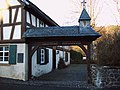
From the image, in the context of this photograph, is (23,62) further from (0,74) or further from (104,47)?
(104,47)

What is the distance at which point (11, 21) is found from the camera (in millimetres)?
17062

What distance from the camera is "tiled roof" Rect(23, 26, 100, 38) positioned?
15.5 metres

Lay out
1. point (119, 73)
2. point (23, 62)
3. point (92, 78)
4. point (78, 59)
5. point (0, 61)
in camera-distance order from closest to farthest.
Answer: point (119, 73) < point (92, 78) < point (23, 62) < point (0, 61) < point (78, 59)

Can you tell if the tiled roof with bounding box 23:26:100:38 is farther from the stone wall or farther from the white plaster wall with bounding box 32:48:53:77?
the stone wall

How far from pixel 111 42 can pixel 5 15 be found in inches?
324

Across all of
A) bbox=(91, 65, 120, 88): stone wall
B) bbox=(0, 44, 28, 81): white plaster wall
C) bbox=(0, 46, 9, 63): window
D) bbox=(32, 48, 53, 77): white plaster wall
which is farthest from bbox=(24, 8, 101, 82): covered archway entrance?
bbox=(91, 65, 120, 88): stone wall

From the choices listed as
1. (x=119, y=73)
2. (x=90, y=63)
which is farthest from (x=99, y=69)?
(x=90, y=63)

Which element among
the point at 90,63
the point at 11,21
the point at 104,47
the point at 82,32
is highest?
the point at 11,21

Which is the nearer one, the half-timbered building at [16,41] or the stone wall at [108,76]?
the stone wall at [108,76]

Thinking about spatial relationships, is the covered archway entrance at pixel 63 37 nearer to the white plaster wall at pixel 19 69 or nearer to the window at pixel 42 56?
the white plaster wall at pixel 19 69

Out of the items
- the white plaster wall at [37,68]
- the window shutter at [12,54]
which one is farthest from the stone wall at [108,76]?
the window shutter at [12,54]

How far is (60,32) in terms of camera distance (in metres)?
16.2

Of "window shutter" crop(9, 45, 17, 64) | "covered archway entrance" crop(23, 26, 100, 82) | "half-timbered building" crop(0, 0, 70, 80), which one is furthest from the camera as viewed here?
"window shutter" crop(9, 45, 17, 64)

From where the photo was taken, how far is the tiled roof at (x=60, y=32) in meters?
15.5
